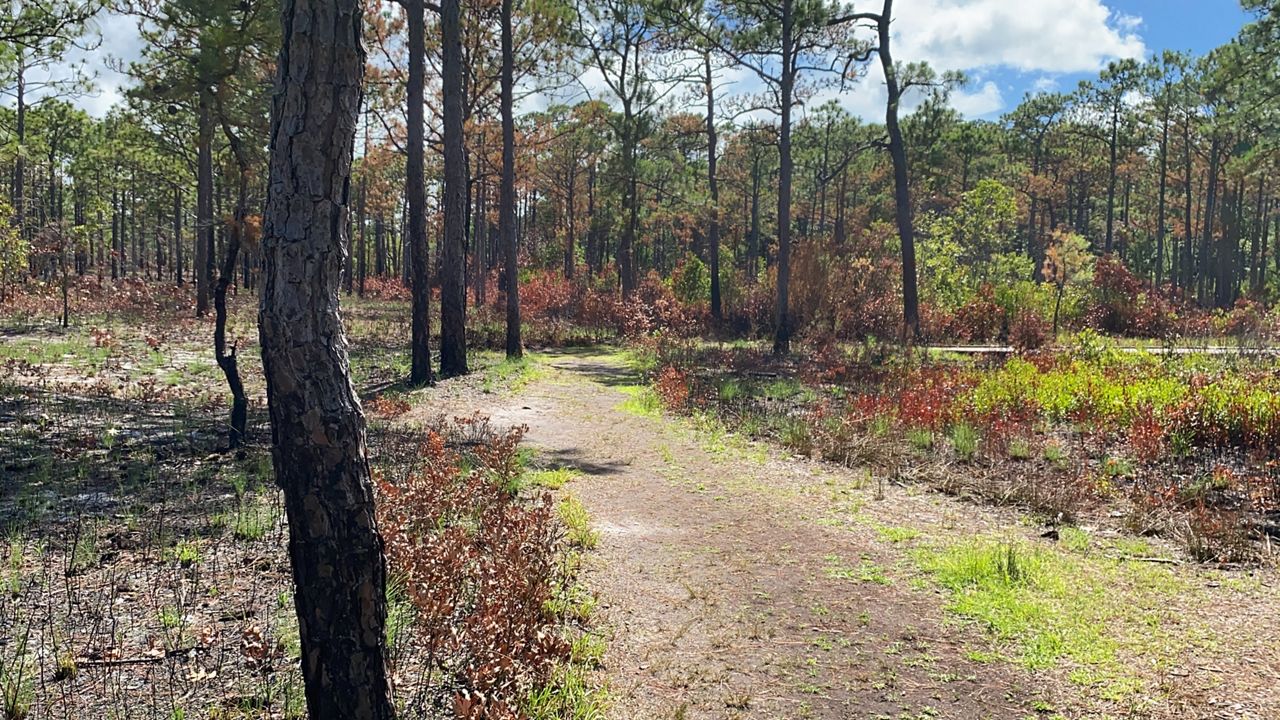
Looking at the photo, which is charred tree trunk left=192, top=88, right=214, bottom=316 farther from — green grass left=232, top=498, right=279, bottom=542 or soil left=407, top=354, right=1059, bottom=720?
soil left=407, top=354, right=1059, bottom=720

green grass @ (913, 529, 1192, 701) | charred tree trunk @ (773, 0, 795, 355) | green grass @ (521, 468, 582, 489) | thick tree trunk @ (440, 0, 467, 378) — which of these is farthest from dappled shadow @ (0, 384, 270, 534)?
charred tree trunk @ (773, 0, 795, 355)

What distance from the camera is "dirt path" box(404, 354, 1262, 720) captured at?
3594 millimetres

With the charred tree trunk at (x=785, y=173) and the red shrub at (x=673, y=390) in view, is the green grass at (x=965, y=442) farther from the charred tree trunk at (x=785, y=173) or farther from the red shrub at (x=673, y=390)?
the charred tree trunk at (x=785, y=173)

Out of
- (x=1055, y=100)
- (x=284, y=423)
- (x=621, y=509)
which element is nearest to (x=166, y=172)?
(x=621, y=509)

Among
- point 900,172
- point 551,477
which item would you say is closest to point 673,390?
point 551,477

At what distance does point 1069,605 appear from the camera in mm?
4594

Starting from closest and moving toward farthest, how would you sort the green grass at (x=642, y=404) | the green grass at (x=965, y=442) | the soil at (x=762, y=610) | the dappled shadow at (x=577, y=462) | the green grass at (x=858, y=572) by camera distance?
the soil at (x=762, y=610), the green grass at (x=858, y=572), the dappled shadow at (x=577, y=462), the green grass at (x=965, y=442), the green grass at (x=642, y=404)

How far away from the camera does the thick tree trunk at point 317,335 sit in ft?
7.72

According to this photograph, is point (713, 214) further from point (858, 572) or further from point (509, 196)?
point (858, 572)

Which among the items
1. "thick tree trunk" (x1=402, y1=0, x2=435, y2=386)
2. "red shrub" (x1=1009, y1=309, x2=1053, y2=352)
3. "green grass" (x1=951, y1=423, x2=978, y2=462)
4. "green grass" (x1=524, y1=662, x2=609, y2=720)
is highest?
"thick tree trunk" (x1=402, y1=0, x2=435, y2=386)

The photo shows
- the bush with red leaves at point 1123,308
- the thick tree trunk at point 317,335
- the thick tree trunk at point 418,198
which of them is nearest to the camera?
the thick tree trunk at point 317,335

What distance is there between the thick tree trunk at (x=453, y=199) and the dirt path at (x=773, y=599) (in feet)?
20.4

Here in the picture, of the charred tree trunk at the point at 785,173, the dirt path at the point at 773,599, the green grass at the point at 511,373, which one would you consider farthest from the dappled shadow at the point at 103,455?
the charred tree trunk at the point at 785,173

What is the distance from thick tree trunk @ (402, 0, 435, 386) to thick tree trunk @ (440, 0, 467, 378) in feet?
1.50
